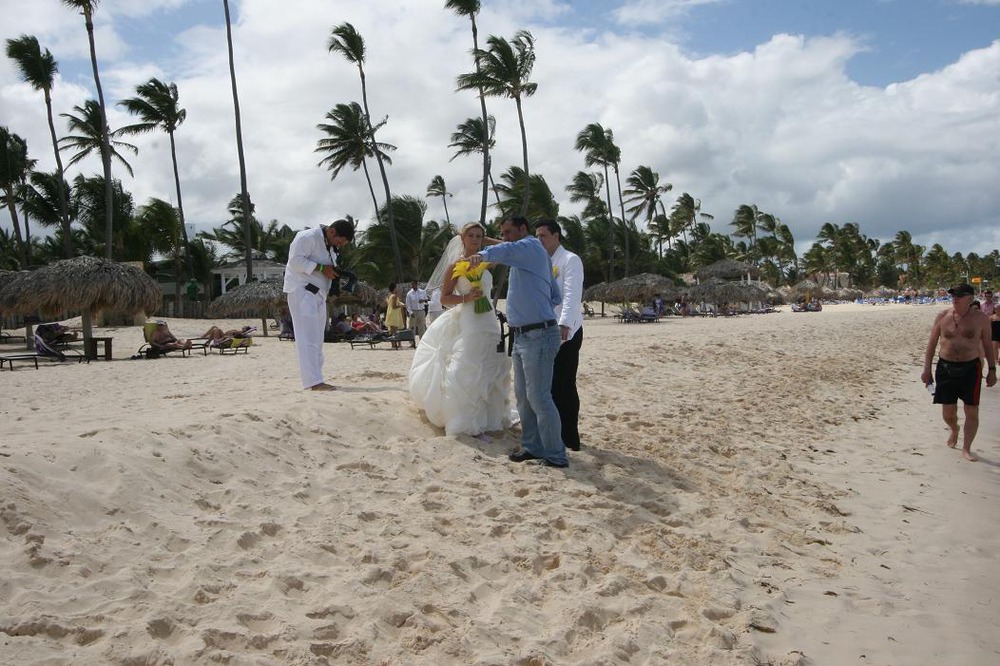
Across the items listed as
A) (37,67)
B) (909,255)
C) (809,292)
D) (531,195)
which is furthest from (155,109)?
(909,255)

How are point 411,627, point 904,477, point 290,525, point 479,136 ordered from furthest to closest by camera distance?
point 479,136, point 904,477, point 290,525, point 411,627

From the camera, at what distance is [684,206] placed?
221 feet

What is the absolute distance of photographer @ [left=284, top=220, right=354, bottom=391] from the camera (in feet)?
20.8

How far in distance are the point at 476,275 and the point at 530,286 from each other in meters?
0.54

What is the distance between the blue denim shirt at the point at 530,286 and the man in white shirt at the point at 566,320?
0.32 meters

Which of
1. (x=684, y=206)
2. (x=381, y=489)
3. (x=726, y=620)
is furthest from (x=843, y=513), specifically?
(x=684, y=206)

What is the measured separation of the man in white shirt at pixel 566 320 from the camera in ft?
16.5

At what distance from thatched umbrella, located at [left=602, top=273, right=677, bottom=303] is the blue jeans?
3164 cm

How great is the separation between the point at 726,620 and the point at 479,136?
34.0 metres

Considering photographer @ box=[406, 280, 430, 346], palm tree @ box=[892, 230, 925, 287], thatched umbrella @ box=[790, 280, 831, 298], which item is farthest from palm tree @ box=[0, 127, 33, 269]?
palm tree @ box=[892, 230, 925, 287]

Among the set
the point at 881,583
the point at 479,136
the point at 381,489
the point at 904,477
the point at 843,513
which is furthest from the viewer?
the point at 479,136

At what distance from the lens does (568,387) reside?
17.2ft

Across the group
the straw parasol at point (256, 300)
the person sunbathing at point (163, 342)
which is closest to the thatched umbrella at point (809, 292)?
the straw parasol at point (256, 300)

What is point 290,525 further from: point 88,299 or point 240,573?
point 88,299
